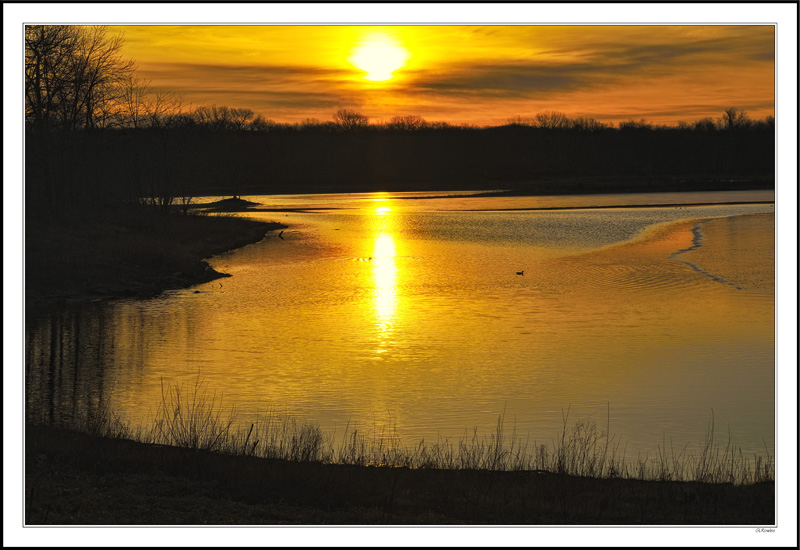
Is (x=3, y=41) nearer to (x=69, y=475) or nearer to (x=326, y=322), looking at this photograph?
(x=69, y=475)

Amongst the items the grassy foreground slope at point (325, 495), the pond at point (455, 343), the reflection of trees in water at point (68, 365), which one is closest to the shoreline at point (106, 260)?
the pond at point (455, 343)

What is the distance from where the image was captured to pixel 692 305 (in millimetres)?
29609

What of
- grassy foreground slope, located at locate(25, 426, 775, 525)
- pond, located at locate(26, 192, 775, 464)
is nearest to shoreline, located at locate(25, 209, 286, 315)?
pond, located at locate(26, 192, 775, 464)

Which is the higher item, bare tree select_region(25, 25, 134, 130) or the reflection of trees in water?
bare tree select_region(25, 25, 134, 130)

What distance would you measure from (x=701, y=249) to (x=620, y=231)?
12.5 meters

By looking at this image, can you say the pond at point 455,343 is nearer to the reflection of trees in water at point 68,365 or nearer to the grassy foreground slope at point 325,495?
the reflection of trees in water at point 68,365

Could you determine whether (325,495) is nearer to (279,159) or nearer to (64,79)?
(64,79)

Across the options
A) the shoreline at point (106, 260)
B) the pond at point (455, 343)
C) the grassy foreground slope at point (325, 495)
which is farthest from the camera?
the shoreline at point (106, 260)

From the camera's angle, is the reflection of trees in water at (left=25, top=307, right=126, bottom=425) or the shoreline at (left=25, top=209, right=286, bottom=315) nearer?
the reflection of trees in water at (left=25, top=307, right=126, bottom=425)

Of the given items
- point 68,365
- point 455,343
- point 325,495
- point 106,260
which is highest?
point 106,260

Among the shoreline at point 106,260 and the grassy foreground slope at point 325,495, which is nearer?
the grassy foreground slope at point 325,495

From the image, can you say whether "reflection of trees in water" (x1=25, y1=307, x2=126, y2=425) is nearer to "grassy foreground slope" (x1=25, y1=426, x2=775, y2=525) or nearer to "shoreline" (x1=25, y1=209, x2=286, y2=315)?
"shoreline" (x1=25, y1=209, x2=286, y2=315)

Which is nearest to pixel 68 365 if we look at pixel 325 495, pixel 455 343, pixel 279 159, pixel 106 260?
pixel 455 343

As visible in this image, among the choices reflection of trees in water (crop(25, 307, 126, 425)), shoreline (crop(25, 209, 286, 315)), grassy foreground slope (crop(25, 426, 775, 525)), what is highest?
shoreline (crop(25, 209, 286, 315))
